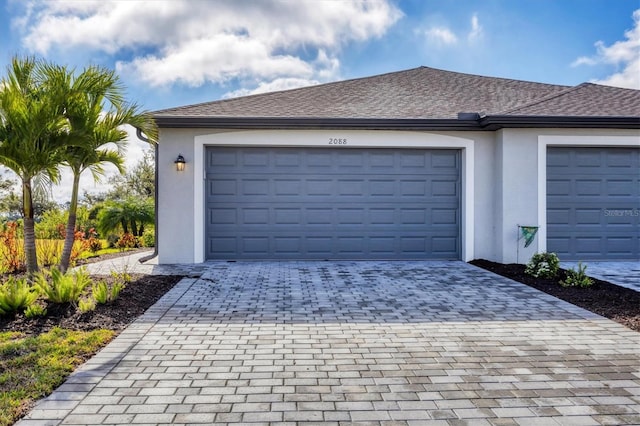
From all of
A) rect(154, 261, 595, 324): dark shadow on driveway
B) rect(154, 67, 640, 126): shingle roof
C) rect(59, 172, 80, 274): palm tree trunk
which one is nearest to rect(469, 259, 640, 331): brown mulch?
rect(154, 261, 595, 324): dark shadow on driveway

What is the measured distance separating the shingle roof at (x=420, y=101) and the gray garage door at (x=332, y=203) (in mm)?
801

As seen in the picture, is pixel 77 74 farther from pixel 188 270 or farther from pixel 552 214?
pixel 552 214

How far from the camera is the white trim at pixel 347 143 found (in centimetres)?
815

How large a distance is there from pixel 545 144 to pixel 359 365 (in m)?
7.10

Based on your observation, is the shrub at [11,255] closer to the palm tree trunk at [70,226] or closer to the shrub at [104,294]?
the palm tree trunk at [70,226]

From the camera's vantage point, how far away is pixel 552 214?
8.34 meters

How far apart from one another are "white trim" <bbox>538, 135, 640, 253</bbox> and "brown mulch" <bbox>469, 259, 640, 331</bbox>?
161cm

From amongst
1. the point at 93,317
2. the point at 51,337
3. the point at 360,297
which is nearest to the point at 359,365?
the point at 360,297

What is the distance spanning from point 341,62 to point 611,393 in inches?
449

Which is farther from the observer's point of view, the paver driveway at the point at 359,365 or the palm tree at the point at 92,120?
the palm tree at the point at 92,120

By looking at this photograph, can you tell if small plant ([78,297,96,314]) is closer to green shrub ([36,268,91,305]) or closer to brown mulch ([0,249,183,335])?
brown mulch ([0,249,183,335])

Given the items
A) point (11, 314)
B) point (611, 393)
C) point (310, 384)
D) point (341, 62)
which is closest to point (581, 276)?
point (611, 393)

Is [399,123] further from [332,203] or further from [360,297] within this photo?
[360,297]

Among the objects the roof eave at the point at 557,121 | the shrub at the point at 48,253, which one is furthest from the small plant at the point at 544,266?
the shrub at the point at 48,253
